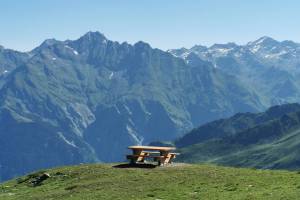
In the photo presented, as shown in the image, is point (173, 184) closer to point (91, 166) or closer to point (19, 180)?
point (91, 166)

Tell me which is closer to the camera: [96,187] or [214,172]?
[96,187]

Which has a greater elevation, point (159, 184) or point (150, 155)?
point (150, 155)

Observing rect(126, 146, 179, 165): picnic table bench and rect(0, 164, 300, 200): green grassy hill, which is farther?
rect(126, 146, 179, 165): picnic table bench

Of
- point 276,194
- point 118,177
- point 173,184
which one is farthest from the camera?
point 118,177

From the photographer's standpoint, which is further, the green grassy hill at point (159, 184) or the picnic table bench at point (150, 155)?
the picnic table bench at point (150, 155)

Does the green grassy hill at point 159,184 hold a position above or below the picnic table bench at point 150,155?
below

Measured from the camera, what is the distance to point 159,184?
49.7m

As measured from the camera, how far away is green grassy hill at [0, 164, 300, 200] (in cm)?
4384

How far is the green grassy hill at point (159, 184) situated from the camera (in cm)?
4384

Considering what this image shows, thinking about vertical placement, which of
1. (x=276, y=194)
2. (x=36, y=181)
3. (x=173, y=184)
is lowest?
(x=276, y=194)

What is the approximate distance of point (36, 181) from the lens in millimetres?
60875

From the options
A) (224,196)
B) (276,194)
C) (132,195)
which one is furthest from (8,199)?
(276,194)

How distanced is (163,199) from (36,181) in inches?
848

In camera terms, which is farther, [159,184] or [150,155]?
[150,155]
